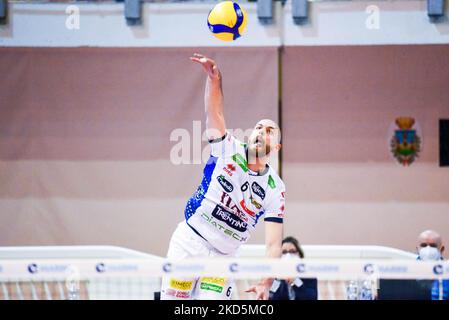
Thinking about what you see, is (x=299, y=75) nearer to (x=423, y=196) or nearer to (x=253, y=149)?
(x=423, y=196)

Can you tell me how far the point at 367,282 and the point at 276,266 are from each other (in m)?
3.51

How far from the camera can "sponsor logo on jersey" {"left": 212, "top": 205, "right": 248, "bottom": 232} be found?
8.16m

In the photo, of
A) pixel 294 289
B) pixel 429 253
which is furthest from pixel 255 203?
pixel 429 253

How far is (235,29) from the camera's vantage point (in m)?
9.21

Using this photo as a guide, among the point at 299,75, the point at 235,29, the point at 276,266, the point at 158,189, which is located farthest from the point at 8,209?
the point at 276,266

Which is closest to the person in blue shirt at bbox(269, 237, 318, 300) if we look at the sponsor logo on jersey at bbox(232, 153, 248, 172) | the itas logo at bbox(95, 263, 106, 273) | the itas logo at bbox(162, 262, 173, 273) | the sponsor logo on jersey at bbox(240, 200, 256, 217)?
the sponsor logo on jersey at bbox(240, 200, 256, 217)

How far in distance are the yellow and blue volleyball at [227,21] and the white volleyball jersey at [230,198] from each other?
1.58 metres

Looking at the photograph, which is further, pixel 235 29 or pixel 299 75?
pixel 299 75

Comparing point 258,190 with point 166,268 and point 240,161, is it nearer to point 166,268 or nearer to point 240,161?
point 240,161

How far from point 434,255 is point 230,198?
140 inches

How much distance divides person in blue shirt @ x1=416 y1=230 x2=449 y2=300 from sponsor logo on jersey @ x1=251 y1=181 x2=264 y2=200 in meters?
2.97

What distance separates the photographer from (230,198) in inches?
321

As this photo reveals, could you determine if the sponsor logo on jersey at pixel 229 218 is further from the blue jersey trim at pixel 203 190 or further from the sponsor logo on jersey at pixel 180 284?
the sponsor logo on jersey at pixel 180 284

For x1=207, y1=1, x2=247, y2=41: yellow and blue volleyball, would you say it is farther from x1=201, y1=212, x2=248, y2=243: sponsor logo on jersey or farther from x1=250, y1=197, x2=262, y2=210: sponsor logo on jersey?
x1=201, y1=212, x2=248, y2=243: sponsor logo on jersey
